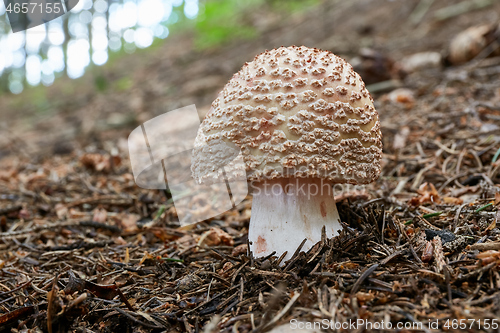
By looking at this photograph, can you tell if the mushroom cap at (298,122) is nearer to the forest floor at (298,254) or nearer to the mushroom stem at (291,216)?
the mushroom stem at (291,216)

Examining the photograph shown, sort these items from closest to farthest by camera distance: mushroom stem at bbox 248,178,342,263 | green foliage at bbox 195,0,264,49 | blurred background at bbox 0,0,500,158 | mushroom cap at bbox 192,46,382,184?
mushroom cap at bbox 192,46,382,184 < mushroom stem at bbox 248,178,342,263 < blurred background at bbox 0,0,500,158 < green foliage at bbox 195,0,264,49

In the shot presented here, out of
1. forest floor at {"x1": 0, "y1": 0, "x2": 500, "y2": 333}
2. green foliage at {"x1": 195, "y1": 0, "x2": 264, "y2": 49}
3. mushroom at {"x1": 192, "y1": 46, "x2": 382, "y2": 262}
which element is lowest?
forest floor at {"x1": 0, "y1": 0, "x2": 500, "y2": 333}

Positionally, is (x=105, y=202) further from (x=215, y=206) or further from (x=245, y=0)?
(x=245, y=0)

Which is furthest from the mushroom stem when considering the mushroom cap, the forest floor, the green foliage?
the green foliage

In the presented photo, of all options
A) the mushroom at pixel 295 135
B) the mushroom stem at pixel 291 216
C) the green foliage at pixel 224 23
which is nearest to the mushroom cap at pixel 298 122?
the mushroom at pixel 295 135

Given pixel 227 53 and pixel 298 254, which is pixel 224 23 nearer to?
pixel 227 53

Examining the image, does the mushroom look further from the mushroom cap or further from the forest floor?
the forest floor

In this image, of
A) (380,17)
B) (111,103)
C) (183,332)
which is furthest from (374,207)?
(111,103)
